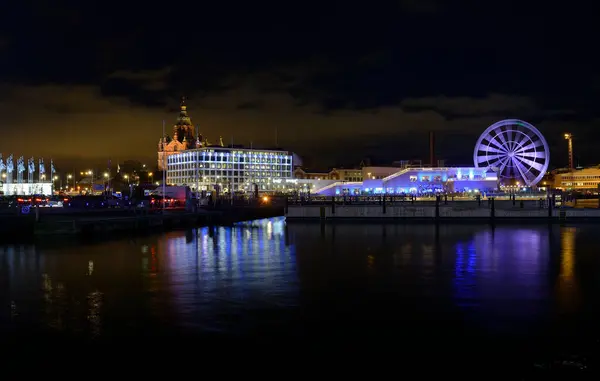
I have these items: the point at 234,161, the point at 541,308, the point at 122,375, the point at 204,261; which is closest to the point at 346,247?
the point at 204,261

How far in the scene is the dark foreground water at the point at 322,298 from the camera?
11.7 m

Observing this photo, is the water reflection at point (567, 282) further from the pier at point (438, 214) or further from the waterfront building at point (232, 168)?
the waterfront building at point (232, 168)

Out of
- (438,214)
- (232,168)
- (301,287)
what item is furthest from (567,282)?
(232,168)

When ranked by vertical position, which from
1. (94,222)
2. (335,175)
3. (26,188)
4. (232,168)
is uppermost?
(232,168)

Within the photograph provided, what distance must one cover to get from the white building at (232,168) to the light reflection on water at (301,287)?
144m

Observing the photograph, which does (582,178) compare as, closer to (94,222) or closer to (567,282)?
(94,222)

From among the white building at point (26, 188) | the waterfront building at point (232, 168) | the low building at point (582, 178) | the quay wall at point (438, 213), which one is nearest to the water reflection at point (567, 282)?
the quay wall at point (438, 213)

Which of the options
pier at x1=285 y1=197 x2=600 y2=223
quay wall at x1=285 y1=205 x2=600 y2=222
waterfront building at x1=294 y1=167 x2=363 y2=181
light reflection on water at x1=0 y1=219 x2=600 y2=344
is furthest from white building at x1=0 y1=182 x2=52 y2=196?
light reflection on water at x1=0 y1=219 x2=600 y2=344

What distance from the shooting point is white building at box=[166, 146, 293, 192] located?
178m

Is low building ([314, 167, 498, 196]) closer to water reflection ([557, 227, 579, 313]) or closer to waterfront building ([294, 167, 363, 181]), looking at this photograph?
waterfront building ([294, 167, 363, 181])

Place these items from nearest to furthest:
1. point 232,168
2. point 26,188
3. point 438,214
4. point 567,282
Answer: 1. point 567,282
2. point 438,214
3. point 26,188
4. point 232,168

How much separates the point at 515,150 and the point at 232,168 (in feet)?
355

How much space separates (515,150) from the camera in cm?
9250

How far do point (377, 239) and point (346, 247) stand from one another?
16.6ft
